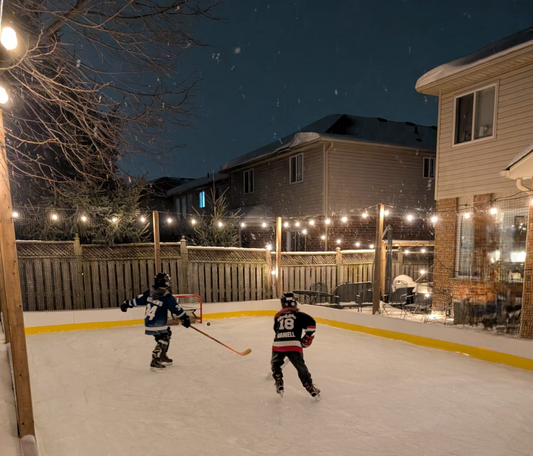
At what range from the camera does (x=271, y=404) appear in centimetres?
439

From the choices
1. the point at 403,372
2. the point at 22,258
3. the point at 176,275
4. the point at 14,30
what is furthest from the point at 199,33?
the point at 22,258

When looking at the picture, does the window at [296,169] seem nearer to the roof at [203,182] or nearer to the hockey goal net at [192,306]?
the roof at [203,182]

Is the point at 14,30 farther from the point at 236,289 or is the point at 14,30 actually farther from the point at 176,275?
the point at 236,289

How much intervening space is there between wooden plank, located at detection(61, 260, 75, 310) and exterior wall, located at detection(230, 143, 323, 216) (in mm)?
8585

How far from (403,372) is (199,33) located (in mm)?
6013

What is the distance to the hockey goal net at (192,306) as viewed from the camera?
875cm

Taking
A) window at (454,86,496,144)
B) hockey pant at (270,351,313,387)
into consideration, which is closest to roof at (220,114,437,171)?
window at (454,86,496,144)

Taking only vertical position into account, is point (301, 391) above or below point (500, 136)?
below

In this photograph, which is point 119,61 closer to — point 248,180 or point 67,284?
point 67,284

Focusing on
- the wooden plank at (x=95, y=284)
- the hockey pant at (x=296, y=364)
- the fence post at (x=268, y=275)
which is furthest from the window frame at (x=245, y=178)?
the hockey pant at (x=296, y=364)

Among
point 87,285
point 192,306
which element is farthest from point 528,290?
point 87,285

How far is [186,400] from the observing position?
453cm

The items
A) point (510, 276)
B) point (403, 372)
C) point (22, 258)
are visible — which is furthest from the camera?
point (22, 258)

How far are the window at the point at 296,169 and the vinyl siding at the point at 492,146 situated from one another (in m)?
6.00
